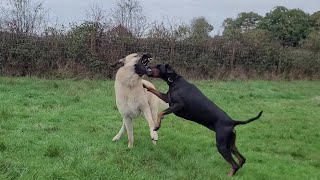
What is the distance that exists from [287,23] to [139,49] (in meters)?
21.1

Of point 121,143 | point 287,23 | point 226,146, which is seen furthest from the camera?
point 287,23

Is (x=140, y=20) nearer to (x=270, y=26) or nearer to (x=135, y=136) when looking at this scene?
(x=135, y=136)

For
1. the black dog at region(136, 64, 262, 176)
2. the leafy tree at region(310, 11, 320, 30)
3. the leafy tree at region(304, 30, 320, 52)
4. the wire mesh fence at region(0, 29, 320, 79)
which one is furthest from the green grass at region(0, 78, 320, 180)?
the leafy tree at region(310, 11, 320, 30)

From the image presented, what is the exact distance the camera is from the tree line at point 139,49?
18.0 meters

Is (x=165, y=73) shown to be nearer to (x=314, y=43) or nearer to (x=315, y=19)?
(x=314, y=43)

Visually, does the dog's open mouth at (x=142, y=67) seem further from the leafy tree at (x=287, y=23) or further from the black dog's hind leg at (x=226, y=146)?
the leafy tree at (x=287, y=23)

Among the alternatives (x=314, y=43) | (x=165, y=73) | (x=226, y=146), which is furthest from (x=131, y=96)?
(x=314, y=43)

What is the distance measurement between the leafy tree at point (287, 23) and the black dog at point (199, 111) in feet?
93.3

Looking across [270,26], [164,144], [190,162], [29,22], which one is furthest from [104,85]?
[270,26]

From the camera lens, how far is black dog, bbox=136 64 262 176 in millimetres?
6270

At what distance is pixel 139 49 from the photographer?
19906 millimetres

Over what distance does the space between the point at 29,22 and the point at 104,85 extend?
17.1ft

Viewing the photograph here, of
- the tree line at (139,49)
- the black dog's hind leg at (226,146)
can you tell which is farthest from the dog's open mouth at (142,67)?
the tree line at (139,49)

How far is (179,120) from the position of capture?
33.9ft
